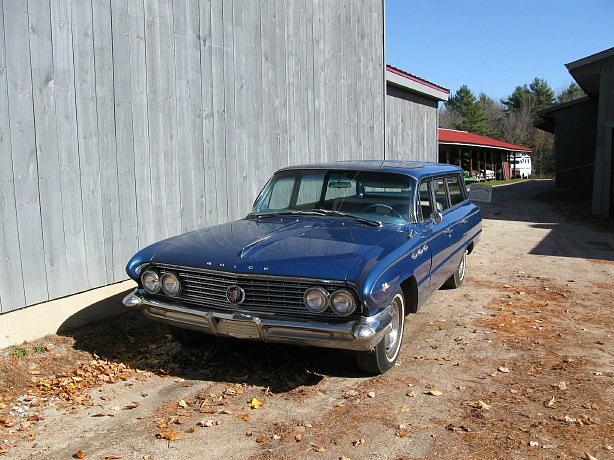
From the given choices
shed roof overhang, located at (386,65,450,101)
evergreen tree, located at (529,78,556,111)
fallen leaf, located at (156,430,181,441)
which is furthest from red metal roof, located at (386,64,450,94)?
evergreen tree, located at (529,78,556,111)

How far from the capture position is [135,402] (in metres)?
4.25

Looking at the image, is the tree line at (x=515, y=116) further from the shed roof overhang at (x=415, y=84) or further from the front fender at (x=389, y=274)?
the front fender at (x=389, y=274)

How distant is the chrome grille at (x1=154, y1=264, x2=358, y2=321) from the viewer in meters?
4.19

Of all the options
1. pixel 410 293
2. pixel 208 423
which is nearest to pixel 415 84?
pixel 410 293

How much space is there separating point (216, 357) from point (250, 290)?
44.6 inches

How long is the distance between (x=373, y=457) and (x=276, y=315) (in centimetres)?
126

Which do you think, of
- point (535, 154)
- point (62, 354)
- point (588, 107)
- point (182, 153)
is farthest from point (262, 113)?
point (535, 154)

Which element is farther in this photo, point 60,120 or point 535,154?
point 535,154

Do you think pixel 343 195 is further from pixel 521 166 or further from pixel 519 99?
pixel 519 99

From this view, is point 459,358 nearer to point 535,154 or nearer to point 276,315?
point 276,315

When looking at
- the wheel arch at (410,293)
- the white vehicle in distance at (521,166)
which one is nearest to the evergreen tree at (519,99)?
the white vehicle in distance at (521,166)

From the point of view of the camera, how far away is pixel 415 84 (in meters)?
13.8

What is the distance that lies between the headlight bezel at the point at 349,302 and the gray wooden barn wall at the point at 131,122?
9.21 feet

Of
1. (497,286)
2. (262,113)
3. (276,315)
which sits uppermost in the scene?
(262,113)
